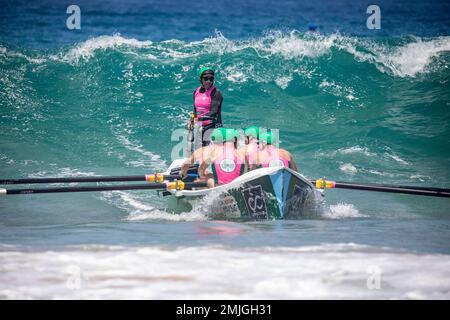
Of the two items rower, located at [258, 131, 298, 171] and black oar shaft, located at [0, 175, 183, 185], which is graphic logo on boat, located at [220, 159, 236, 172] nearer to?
rower, located at [258, 131, 298, 171]

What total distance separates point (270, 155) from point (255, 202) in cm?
90

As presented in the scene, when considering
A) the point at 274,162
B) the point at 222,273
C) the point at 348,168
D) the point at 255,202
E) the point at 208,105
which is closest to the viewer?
the point at 222,273

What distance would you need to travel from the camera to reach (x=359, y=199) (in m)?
14.6

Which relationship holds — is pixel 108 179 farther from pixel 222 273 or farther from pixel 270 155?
pixel 222 273

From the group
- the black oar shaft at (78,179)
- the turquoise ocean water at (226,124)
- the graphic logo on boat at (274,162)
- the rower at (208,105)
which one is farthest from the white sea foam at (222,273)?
the rower at (208,105)

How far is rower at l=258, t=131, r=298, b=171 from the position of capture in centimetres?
1127

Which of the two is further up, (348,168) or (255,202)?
(348,168)

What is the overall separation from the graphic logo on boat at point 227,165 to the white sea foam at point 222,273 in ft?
10.2

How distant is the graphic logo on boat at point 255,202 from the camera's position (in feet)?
35.1

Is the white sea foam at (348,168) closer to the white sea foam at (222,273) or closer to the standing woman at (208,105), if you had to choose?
the standing woman at (208,105)

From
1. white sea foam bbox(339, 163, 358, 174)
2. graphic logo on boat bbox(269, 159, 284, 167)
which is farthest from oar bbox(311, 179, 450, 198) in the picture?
white sea foam bbox(339, 163, 358, 174)

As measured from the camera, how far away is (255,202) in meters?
10.8

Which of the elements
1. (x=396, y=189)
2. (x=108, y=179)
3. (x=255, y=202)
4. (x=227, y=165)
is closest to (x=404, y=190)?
(x=396, y=189)
